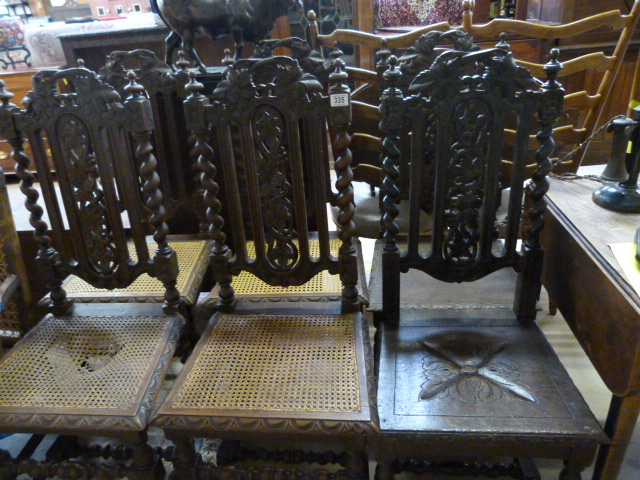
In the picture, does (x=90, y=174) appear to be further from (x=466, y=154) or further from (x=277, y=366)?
(x=466, y=154)

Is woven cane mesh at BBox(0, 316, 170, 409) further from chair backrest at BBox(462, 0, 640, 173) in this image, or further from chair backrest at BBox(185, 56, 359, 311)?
chair backrest at BBox(462, 0, 640, 173)

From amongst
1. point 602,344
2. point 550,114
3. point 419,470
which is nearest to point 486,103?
point 550,114

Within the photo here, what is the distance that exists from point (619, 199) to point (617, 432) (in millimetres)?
654

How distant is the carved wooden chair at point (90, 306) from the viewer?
1164 millimetres

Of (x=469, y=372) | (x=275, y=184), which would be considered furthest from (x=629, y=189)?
(x=275, y=184)

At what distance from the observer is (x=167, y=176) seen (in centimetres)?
190

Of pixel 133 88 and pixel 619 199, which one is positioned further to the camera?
pixel 619 199

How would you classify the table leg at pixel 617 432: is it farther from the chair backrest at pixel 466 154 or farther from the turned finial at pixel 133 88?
the turned finial at pixel 133 88

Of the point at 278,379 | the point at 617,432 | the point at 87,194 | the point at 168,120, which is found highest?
the point at 168,120

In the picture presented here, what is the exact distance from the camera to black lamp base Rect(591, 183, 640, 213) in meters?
1.40

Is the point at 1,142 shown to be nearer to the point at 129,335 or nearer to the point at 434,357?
the point at 129,335

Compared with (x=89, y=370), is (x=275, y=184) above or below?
above

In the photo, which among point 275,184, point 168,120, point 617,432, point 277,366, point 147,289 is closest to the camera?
point 617,432

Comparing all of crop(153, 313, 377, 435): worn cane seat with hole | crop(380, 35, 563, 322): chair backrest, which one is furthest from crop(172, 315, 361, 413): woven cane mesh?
crop(380, 35, 563, 322): chair backrest
